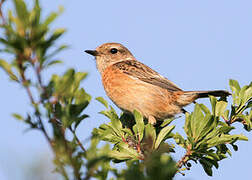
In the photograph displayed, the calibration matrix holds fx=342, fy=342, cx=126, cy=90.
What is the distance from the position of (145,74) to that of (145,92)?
656 millimetres

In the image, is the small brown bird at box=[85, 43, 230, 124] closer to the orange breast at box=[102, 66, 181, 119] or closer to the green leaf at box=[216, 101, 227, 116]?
the orange breast at box=[102, 66, 181, 119]

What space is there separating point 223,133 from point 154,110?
3.21 m

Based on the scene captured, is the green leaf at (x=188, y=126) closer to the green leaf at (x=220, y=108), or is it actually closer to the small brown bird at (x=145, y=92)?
the green leaf at (x=220, y=108)

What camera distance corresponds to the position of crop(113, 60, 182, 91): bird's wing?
296 inches

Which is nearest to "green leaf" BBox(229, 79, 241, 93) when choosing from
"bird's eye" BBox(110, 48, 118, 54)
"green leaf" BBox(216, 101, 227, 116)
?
"green leaf" BBox(216, 101, 227, 116)

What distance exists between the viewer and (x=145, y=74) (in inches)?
305

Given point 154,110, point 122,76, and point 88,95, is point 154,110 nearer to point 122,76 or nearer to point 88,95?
point 122,76

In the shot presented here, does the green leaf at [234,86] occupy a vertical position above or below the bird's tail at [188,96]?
above

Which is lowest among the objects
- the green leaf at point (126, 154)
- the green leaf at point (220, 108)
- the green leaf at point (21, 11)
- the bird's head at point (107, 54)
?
the green leaf at point (126, 154)

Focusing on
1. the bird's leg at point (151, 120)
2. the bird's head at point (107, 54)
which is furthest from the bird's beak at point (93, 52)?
the bird's leg at point (151, 120)

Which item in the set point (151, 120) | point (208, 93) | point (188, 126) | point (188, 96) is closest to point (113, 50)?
point (151, 120)

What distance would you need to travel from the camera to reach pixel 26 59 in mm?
2018

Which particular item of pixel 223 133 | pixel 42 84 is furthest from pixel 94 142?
pixel 223 133

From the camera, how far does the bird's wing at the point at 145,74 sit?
24.7ft
